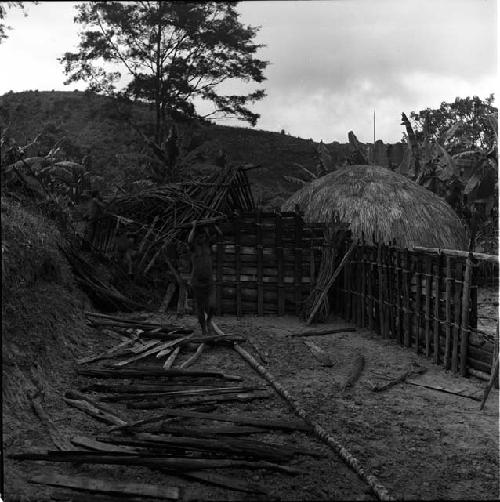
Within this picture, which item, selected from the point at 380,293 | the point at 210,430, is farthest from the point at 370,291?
the point at 210,430

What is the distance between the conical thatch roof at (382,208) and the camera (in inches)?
490

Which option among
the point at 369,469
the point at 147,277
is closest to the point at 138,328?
the point at 147,277

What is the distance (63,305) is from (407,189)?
28.8ft

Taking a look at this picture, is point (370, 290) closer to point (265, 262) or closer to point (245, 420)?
point (265, 262)

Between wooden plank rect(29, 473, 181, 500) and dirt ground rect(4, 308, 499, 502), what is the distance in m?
0.06

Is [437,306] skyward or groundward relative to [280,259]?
groundward

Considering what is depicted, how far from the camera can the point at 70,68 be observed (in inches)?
845

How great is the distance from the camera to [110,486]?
3869mm

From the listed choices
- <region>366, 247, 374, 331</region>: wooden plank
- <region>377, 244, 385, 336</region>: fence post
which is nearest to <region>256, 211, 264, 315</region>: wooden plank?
<region>366, 247, 374, 331</region>: wooden plank

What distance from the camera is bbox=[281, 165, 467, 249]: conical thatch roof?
40.9 ft

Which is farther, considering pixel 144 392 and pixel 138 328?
pixel 138 328

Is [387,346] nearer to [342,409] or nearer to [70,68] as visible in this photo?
[342,409]

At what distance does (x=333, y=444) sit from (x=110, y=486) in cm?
194

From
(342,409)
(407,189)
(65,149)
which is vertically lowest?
(342,409)
